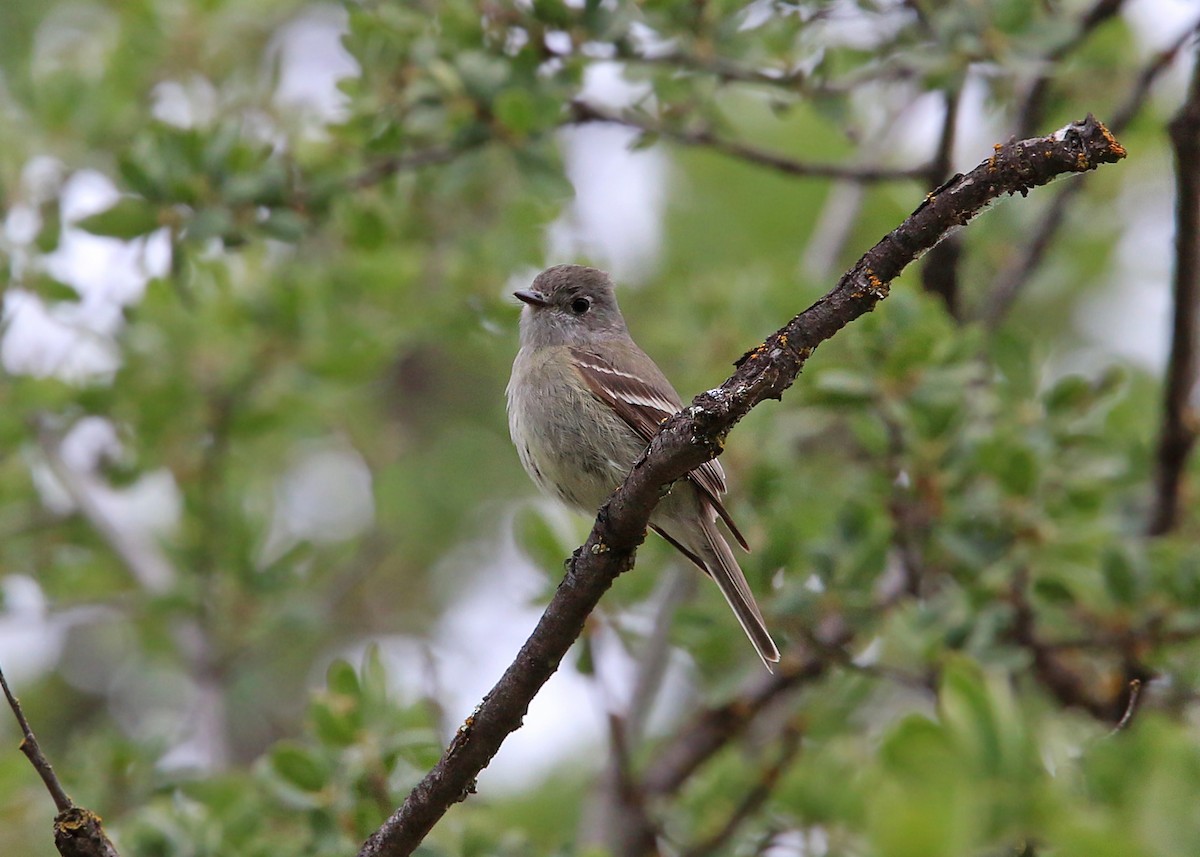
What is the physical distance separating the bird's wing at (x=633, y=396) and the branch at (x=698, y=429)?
1658 millimetres

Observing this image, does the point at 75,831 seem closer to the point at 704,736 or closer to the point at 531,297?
the point at 531,297

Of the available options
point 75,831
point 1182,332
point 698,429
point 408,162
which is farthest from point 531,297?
point 75,831

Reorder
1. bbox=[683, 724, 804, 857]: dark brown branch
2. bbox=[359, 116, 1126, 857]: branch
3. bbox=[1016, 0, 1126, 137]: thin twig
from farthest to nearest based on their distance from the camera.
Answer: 1. bbox=[683, 724, 804, 857]: dark brown branch
2. bbox=[1016, 0, 1126, 137]: thin twig
3. bbox=[359, 116, 1126, 857]: branch

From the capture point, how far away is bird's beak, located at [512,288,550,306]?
6.01m

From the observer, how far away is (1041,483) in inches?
220

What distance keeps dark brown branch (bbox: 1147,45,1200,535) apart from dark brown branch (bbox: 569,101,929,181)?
47.8 inches

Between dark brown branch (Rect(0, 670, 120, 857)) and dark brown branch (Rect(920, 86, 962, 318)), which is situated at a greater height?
dark brown branch (Rect(920, 86, 962, 318))

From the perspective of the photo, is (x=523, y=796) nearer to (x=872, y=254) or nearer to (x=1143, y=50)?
(x=872, y=254)

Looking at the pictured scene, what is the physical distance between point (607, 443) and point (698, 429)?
86.0 inches

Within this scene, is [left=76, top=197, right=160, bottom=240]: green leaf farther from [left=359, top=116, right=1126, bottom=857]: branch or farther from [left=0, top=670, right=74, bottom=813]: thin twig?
[left=359, top=116, right=1126, bottom=857]: branch

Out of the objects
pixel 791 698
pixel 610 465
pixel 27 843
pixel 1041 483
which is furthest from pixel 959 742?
pixel 27 843

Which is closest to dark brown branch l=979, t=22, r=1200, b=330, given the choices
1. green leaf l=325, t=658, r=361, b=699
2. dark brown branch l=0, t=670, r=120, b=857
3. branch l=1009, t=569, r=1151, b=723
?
branch l=1009, t=569, r=1151, b=723

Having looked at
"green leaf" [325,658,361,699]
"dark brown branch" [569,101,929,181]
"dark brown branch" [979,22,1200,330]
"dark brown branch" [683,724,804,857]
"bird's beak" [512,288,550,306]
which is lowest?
"green leaf" [325,658,361,699]

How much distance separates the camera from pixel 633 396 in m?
5.44
